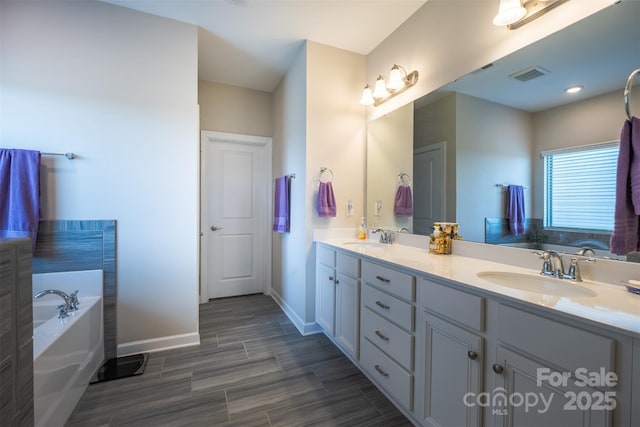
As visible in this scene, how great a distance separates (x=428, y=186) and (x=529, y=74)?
902mm

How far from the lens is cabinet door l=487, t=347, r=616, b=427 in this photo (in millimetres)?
786

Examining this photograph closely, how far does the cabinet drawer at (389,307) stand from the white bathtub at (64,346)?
1.73 meters

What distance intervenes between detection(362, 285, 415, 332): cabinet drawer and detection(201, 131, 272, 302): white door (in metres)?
2.18

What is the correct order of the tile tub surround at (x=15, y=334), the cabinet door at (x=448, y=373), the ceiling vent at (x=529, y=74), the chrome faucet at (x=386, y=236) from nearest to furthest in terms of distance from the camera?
the tile tub surround at (x=15, y=334) → the cabinet door at (x=448, y=373) → the ceiling vent at (x=529, y=74) → the chrome faucet at (x=386, y=236)

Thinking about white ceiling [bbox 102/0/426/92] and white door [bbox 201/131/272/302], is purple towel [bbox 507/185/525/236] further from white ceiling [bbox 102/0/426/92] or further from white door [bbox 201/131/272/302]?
white door [bbox 201/131/272/302]

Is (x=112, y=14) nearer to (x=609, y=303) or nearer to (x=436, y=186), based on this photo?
(x=436, y=186)

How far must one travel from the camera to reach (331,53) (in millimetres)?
2658

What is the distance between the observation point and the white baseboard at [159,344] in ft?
7.15

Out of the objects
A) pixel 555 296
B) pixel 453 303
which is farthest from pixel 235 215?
pixel 555 296

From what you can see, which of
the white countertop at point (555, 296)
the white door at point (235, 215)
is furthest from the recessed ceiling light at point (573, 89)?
the white door at point (235, 215)

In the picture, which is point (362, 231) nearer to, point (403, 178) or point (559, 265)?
point (403, 178)

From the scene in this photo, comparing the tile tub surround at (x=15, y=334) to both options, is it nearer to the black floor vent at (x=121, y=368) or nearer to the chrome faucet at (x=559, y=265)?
the black floor vent at (x=121, y=368)

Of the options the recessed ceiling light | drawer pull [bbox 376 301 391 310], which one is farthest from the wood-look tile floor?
the recessed ceiling light

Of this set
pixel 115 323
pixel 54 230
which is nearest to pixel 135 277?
pixel 115 323
